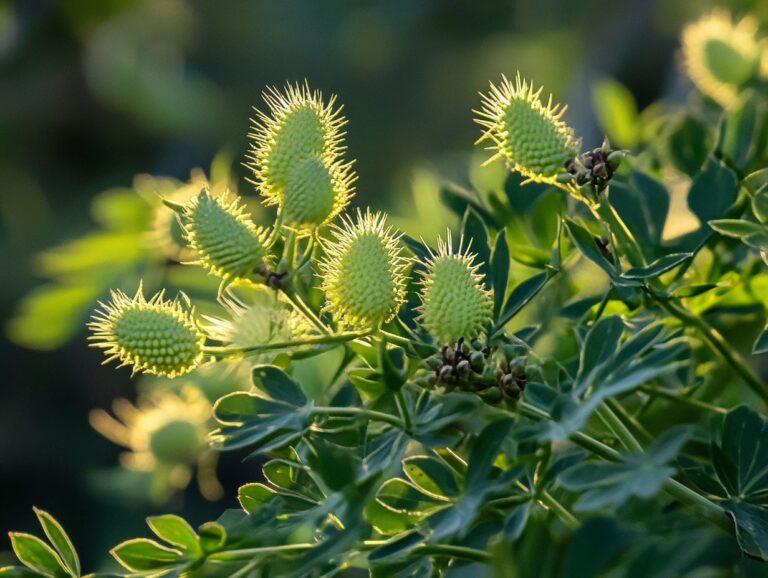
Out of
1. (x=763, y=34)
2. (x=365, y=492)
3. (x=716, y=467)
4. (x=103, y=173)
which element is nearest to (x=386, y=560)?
(x=365, y=492)

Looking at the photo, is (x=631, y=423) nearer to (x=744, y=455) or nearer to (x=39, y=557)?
(x=744, y=455)

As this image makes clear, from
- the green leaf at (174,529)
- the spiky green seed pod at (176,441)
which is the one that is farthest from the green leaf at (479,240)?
the spiky green seed pod at (176,441)

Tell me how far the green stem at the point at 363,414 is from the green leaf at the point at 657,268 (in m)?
0.15

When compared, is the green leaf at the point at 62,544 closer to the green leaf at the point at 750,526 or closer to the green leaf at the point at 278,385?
the green leaf at the point at 278,385

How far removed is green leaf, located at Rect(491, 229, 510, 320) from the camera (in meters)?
0.58

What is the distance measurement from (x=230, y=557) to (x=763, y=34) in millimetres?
988

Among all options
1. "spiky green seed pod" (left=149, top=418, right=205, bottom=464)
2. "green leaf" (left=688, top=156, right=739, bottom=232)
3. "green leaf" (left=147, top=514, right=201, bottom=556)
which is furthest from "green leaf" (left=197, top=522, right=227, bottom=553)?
"spiky green seed pod" (left=149, top=418, right=205, bottom=464)

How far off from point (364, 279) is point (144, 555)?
19 centimetres

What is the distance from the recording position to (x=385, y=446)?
1.69ft

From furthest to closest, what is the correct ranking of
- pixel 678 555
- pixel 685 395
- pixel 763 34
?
pixel 763 34 → pixel 685 395 → pixel 678 555

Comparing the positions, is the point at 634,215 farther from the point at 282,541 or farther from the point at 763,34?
the point at 763,34

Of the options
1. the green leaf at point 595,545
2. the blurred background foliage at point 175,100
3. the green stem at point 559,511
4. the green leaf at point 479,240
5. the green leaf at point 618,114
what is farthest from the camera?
the blurred background foliage at point 175,100

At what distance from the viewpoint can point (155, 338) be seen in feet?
1.74

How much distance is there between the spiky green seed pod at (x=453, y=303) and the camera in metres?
0.51
